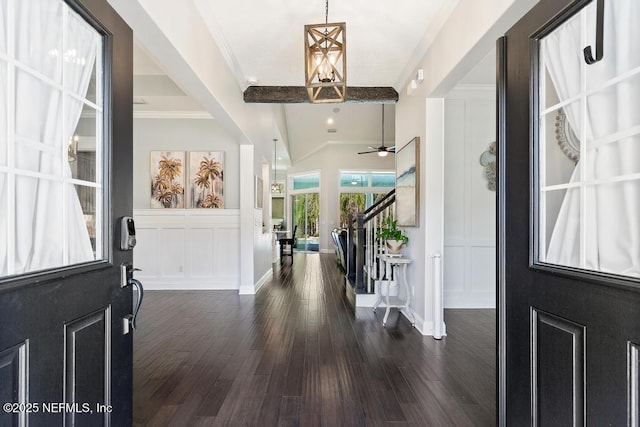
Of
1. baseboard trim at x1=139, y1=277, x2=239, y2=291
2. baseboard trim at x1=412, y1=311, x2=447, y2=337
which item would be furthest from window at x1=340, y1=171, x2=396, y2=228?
baseboard trim at x1=412, y1=311, x2=447, y2=337

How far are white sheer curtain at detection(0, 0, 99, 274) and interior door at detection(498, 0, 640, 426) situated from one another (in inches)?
72.4

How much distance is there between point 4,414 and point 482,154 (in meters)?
4.96

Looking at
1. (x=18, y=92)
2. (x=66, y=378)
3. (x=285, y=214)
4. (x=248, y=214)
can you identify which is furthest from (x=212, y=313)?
(x=285, y=214)

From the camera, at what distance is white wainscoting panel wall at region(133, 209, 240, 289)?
5.56m

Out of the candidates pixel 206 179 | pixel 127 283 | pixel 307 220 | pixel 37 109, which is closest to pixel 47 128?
pixel 37 109

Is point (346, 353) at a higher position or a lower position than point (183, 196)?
lower

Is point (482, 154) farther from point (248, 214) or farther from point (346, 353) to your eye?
point (248, 214)

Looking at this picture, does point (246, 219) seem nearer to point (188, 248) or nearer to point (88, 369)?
point (188, 248)

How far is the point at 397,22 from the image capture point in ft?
10.2

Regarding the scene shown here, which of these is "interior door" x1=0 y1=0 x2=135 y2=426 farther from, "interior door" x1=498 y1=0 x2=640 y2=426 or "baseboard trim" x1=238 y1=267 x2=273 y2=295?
"baseboard trim" x1=238 y1=267 x2=273 y2=295

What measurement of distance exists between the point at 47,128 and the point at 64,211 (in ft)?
0.98

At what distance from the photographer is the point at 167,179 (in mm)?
5664

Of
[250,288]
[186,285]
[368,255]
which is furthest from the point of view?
[186,285]

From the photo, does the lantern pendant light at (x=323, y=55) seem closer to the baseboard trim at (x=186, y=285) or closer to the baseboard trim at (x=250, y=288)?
the baseboard trim at (x=250, y=288)
